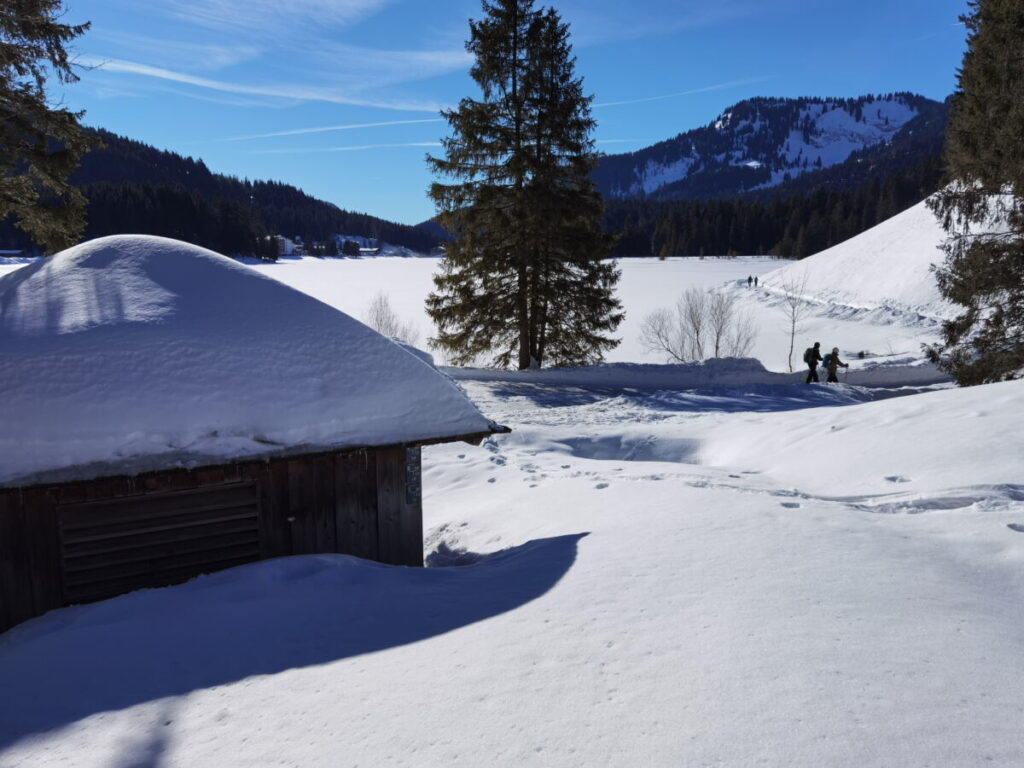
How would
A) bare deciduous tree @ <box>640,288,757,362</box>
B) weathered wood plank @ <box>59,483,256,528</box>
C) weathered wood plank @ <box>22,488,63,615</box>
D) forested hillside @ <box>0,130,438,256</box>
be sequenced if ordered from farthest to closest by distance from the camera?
1. forested hillside @ <box>0,130,438,256</box>
2. bare deciduous tree @ <box>640,288,757,362</box>
3. weathered wood plank @ <box>59,483,256,528</box>
4. weathered wood plank @ <box>22,488,63,615</box>

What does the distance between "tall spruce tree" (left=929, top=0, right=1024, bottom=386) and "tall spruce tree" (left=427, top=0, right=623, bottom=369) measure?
10.3 m

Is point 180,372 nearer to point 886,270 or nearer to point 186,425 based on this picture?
point 186,425

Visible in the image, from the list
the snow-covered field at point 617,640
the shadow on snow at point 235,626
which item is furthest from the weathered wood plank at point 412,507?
the shadow on snow at point 235,626

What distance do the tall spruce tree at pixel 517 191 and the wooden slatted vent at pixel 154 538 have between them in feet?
51.2

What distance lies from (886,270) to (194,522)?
47100 millimetres

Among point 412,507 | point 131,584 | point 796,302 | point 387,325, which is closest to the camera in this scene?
point 131,584

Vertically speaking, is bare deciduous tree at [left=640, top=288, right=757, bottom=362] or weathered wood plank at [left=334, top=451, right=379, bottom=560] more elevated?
bare deciduous tree at [left=640, top=288, right=757, bottom=362]

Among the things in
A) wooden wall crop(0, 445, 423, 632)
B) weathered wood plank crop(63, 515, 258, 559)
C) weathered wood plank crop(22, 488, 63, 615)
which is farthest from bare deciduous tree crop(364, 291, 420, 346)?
weathered wood plank crop(22, 488, 63, 615)

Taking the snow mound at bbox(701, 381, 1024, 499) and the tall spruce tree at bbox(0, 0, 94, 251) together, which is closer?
the snow mound at bbox(701, 381, 1024, 499)

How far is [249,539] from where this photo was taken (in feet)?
23.0

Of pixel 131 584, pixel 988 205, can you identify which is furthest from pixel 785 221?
pixel 131 584

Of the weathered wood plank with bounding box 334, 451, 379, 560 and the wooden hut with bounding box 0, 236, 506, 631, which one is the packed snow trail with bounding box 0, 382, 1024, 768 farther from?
the weathered wood plank with bounding box 334, 451, 379, 560

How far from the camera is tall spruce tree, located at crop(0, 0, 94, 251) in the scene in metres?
13.1

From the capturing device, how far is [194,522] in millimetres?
6715
